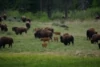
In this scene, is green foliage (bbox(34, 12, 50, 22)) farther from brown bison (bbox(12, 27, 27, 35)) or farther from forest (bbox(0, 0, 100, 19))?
brown bison (bbox(12, 27, 27, 35))

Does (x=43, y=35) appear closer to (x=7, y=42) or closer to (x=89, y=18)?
(x=7, y=42)

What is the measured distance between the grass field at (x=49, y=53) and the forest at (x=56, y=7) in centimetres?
357

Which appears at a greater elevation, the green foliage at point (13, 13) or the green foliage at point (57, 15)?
the green foliage at point (13, 13)

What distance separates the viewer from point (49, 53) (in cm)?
1558

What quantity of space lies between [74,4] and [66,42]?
10428 mm

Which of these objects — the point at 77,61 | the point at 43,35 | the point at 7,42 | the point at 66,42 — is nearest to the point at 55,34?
the point at 43,35

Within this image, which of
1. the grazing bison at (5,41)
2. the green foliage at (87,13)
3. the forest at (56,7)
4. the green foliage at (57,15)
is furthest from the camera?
the green foliage at (57,15)

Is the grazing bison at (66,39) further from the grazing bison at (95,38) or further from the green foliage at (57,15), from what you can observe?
the green foliage at (57,15)

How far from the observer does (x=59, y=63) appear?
1327 centimetres

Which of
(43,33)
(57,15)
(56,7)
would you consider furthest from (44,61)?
(56,7)

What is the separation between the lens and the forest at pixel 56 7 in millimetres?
24594

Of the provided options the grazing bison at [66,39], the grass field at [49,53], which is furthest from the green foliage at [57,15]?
the grazing bison at [66,39]

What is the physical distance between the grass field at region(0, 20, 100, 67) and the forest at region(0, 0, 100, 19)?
3567 millimetres

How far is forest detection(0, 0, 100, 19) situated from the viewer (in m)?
24.6
